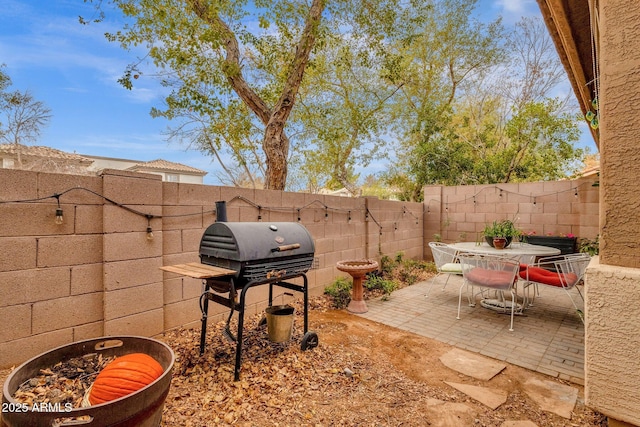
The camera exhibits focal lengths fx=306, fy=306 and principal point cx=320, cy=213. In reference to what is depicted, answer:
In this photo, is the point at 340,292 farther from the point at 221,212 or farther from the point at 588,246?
the point at 588,246

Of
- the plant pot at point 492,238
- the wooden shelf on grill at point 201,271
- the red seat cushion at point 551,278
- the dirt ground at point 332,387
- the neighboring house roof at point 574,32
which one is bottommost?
the dirt ground at point 332,387

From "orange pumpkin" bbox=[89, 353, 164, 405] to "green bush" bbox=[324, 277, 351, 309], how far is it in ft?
10.0

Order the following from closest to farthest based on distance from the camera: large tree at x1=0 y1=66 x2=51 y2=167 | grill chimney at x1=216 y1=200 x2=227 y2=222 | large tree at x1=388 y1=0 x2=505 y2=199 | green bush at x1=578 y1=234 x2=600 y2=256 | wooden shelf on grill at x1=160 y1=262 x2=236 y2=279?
wooden shelf on grill at x1=160 y1=262 x2=236 y2=279, grill chimney at x1=216 y1=200 x2=227 y2=222, green bush at x1=578 y1=234 x2=600 y2=256, large tree at x1=388 y1=0 x2=505 y2=199, large tree at x1=0 y1=66 x2=51 y2=167

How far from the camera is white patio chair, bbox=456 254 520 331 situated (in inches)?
139

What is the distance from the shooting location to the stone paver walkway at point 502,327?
285 centimetres

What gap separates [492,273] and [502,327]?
2.07 feet

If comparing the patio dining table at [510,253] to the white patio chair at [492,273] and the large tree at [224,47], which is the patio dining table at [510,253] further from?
the large tree at [224,47]

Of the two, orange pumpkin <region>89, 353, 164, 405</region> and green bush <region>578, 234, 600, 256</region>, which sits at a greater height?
green bush <region>578, 234, 600, 256</region>

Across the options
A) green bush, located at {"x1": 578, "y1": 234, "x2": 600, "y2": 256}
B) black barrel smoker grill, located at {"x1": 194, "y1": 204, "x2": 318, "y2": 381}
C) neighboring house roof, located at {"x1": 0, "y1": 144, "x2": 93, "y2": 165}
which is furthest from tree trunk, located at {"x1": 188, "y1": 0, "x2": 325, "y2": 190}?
neighboring house roof, located at {"x1": 0, "y1": 144, "x2": 93, "y2": 165}

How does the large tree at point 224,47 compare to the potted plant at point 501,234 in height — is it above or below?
above

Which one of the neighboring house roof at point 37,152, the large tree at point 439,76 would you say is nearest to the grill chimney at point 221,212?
the large tree at point 439,76

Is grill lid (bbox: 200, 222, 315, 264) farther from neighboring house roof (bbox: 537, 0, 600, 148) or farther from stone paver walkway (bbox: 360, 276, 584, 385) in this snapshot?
neighboring house roof (bbox: 537, 0, 600, 148)

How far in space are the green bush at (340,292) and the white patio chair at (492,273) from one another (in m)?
1.52

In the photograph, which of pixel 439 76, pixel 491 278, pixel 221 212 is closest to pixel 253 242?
pixel 221 212
